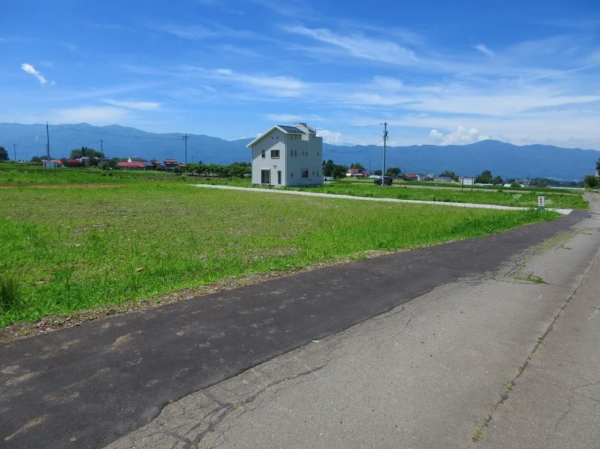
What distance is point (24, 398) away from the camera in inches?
126

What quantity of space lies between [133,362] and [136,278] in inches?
143

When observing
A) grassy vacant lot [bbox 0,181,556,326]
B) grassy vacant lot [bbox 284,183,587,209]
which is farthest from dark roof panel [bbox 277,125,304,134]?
grassy vacant lot [bbox 0,181,556,326]

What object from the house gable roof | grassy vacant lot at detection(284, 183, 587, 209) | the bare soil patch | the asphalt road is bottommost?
the asphalt road

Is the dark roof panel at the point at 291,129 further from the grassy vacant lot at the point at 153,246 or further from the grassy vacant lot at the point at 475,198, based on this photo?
the grassy vacant lot at the point at 153,246

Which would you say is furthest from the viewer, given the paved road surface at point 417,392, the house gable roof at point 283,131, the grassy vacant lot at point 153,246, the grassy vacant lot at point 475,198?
the house gable roof at point 283,131

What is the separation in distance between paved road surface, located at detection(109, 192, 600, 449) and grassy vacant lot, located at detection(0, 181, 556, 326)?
2882mm

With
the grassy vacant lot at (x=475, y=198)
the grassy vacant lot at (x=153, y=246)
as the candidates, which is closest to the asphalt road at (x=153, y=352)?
the grassy vacant lot at (x=153, y=246)

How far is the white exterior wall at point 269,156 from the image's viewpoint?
52531 mm

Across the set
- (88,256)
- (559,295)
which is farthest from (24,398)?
(559,295)

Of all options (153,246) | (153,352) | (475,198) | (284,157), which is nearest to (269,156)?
(284,157)

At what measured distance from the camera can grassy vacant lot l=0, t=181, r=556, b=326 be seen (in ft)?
20.9

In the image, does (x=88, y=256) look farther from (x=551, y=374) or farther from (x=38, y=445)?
(x=551, y=374)

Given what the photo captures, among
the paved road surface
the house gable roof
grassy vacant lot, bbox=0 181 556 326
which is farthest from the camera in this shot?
the house gable roof

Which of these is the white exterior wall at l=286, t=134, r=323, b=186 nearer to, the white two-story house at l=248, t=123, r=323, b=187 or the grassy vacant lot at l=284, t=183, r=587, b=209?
the white two-story house at l=248, t=123, r=323, b=187
